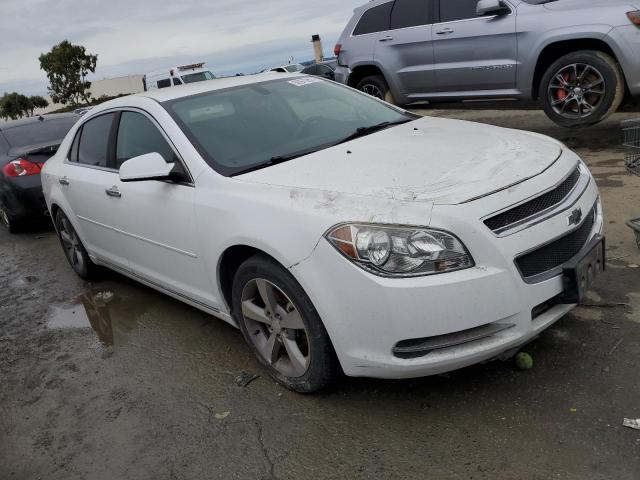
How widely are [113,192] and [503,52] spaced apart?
4938 millimetres

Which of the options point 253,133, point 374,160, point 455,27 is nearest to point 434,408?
point 374,160

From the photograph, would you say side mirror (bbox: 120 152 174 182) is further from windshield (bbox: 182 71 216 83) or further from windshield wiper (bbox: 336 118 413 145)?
windshield (bbox: 182 71 216 83)

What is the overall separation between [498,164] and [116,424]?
238cm

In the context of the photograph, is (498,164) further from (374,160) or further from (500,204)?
(374,160)

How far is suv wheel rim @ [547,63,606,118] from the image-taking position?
20.7 ft

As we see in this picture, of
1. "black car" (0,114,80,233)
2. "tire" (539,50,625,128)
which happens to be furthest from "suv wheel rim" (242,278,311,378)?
"black car" (0,114,80,233)

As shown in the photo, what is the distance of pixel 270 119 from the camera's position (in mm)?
3781

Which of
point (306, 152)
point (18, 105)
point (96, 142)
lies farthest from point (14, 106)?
point (306, 152)

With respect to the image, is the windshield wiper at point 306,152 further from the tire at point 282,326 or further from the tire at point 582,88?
the tire at point 582,88

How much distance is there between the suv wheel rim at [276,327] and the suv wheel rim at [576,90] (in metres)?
4.83

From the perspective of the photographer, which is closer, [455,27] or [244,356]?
[244,356]

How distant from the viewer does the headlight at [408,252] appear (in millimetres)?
2457

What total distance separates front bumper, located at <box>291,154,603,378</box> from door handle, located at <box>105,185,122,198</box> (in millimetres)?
1942

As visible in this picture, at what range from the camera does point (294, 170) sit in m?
3.12
